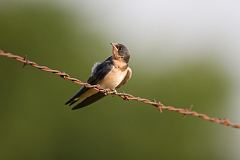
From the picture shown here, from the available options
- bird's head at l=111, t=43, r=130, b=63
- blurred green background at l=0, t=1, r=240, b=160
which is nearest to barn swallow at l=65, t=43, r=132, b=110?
bird's head at l=111, t=43, r=130, b=63

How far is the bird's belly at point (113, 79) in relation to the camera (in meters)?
11.6

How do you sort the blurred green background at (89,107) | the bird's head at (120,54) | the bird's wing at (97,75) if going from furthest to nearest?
the blurred green background at (89,107) → the bird's head at (120,54) → the bird's wing at (97,75)

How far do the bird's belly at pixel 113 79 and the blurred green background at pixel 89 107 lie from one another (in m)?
21.2

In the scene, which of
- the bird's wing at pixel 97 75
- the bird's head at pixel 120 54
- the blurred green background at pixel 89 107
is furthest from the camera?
the blurred green background at pixel 89 107

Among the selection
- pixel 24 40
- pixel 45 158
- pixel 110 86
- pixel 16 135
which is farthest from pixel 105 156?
pixel 110 86

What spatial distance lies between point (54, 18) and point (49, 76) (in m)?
3.32

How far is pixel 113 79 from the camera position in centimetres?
1162

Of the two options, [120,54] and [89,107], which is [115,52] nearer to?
[120,54]

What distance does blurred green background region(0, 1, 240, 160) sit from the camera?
36750 millimetres

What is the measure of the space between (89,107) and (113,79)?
24.7 m

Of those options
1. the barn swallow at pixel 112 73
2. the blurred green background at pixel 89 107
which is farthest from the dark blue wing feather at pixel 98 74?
the blurred green background at pixel 89 107

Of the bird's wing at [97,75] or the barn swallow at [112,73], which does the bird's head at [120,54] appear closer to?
the barn swallow at [112,73]

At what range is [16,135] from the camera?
39781 millimetres

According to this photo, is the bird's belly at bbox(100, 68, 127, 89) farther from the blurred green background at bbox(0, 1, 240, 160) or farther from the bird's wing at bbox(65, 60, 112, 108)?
the blurred green background at bbox(0, 1, 240, 160)
